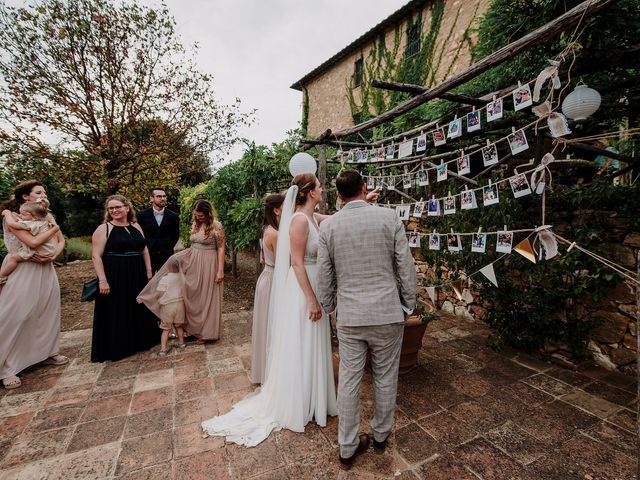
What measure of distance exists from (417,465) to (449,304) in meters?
3.88

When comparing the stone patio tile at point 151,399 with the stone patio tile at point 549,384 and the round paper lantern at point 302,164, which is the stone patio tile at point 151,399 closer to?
the round paper lantern at point 302,164

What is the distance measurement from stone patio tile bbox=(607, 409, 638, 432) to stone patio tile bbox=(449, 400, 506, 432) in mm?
869

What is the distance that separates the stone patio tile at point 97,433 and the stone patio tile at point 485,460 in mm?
2571

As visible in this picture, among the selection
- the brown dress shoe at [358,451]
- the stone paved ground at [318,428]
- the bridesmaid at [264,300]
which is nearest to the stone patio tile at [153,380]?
the stone paved ground at [318,428]

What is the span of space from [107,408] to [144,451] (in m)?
0.83

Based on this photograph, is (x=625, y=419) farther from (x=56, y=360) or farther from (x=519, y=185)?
(x=56, y=360)

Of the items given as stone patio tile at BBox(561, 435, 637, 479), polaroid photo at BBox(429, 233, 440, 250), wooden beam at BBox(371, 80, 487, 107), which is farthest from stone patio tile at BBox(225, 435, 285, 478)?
wooden beam at BBox(371, 80, 487, 107)

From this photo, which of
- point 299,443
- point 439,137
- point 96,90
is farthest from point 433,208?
point 96,90

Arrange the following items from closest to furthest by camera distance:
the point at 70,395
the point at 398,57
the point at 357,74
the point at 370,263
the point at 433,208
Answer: the point at 370,263, the point at 70,395, the point at 433,208, the point at 398,57, the point at 357,74

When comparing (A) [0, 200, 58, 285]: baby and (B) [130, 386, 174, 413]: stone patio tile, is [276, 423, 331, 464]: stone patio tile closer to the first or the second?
(B) [130, 386, 174, 413]: stone patio tile

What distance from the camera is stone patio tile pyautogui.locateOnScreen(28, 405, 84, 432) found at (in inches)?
98.5

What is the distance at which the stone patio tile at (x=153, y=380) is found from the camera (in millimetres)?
3072

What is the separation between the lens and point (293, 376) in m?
2.42

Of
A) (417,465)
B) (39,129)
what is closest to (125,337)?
(417,465)
